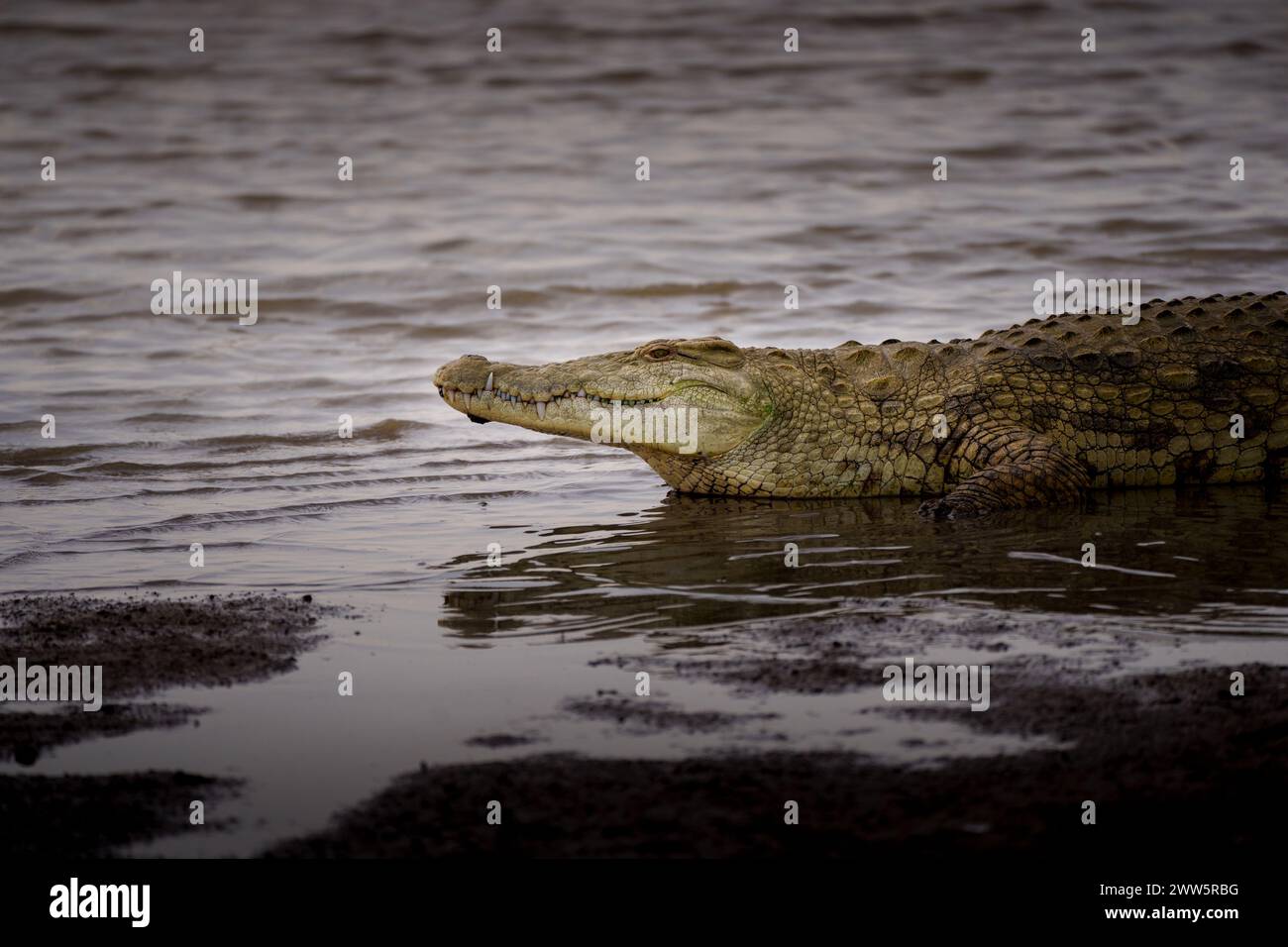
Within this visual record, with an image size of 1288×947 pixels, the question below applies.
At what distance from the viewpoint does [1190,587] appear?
193 inches

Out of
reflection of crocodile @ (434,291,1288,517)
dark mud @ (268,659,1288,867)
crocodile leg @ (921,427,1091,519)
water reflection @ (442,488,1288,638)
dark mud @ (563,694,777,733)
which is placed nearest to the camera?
dark mud @ (268,659,1288,867)

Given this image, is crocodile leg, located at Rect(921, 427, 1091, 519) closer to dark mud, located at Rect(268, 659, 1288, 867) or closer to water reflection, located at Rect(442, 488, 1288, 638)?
water reflection, located at Rect(442, 488, 1288, 638)

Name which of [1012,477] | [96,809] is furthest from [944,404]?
[96,809]

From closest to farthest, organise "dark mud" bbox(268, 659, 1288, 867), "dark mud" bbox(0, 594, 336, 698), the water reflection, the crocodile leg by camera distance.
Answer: "dark mud" bbox(268, 659, 1288, 867)
"dark mud" bbox(0, 594, 336, 698)
the water reflection
the crocodile leg

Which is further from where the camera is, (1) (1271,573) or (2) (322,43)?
(2) (322,43)

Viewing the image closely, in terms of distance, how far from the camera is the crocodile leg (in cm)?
637

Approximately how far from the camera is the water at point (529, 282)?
4.60 m

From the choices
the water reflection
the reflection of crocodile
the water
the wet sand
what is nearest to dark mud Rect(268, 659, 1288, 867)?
the wet sand

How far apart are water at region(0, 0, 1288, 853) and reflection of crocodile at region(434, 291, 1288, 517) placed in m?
0.26

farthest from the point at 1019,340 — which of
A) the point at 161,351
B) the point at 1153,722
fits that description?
the point at 161,351

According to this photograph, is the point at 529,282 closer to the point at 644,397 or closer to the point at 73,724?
the point at 644,397

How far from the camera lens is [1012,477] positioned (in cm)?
645
